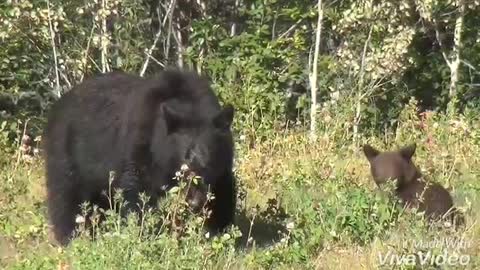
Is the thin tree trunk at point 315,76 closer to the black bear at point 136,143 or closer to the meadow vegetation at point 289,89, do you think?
the meadow vegetation at point 289,89

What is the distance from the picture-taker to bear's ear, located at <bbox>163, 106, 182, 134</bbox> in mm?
6355

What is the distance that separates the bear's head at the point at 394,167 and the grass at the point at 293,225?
25 centimetres

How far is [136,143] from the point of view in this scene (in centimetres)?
654

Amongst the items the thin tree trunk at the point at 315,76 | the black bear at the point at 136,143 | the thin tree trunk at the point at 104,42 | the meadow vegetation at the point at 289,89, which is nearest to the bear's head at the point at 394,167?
the meadow vegetation at the point at 289,89

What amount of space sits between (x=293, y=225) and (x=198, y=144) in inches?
31.2

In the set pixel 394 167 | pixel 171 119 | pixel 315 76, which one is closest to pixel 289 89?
pixel 315 76

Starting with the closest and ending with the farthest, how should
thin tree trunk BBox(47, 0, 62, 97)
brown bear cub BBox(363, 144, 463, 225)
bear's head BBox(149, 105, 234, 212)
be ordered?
bear's head BBox(149, 105, 234, 212)
brown bear cub BBox(363, 144, 463, 225)
thin tree trunk BBox(47, 0, 62, 97)

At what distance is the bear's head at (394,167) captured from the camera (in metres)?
7.10

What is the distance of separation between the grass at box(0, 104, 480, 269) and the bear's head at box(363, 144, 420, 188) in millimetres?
246

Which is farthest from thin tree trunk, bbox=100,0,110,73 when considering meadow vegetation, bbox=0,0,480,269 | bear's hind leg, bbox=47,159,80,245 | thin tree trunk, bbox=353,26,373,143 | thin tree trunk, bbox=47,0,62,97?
bear's hind leg, bbox=47,159,80,245

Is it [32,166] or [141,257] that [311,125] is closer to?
[32,166]

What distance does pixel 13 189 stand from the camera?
8.17 meters

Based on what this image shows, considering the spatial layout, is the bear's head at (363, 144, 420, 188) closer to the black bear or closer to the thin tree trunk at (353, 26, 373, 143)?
the black bear

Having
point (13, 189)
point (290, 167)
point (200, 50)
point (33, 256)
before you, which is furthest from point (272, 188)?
point (200, 50)
